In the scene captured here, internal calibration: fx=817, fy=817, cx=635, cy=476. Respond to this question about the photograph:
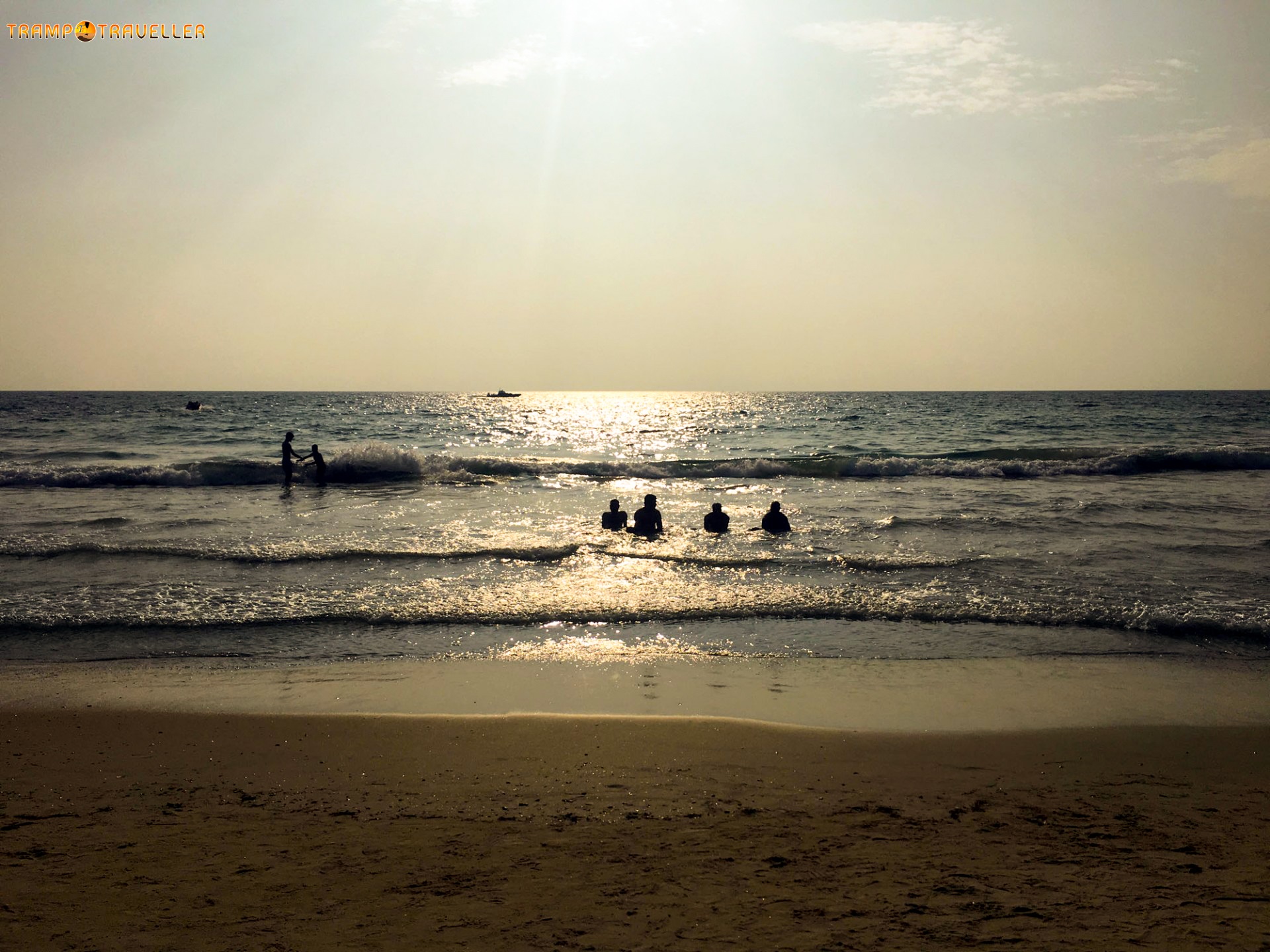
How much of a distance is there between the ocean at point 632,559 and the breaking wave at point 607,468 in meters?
0.16

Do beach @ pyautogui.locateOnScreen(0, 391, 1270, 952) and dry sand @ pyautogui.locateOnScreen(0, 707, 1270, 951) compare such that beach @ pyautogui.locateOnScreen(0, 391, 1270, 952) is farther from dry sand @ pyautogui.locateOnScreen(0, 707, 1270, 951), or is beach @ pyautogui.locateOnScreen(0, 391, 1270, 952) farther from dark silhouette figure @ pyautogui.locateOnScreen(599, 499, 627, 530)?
dark silhouette figure @ pyautogui.locateOnScreen(599, 499, 627, 530)

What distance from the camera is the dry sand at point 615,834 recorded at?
4230mm

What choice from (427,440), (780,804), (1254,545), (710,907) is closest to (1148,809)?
(780,804)

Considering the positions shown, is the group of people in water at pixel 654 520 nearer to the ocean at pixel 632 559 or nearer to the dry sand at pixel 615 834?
the ocean at pixel 632 559

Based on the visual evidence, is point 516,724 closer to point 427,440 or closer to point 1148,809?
point 1148,809

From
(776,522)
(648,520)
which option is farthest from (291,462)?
(776,522)

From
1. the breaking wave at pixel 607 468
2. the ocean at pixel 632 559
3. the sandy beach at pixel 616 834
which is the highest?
the breaking wave at pixel 607 468

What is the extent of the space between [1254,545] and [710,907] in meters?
16.3

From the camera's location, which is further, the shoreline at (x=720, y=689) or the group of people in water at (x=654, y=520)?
the group of people in water at (x=654, y=520)

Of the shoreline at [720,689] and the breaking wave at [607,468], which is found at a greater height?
the breaking wave at [607,468]

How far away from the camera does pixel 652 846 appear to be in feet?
16.9

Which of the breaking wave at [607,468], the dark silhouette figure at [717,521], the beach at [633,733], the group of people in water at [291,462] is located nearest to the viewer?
the beach at [633,733]

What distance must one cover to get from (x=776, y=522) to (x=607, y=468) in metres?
17.1

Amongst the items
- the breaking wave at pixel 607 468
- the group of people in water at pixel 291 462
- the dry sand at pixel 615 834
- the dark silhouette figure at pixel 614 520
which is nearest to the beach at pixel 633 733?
the dry sand at pixel 615 834
